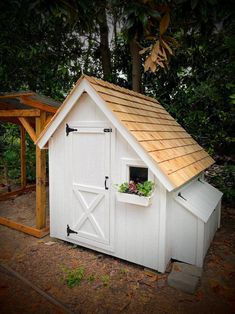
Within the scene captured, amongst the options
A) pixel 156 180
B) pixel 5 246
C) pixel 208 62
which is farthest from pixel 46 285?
pixel 208 62

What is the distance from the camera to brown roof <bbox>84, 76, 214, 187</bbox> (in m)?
4.08

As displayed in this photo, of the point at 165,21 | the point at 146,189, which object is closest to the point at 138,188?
the point at 146,189

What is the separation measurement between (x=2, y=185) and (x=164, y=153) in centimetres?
830

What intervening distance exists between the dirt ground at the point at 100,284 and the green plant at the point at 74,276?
0.07 metres

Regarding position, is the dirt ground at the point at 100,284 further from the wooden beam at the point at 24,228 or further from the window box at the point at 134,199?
the window box at the point at 134,199

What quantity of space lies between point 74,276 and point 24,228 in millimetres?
2373

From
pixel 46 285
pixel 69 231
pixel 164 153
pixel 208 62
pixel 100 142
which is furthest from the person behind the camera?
pixel 208 62

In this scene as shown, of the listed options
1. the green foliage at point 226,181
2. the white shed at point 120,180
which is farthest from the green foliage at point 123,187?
the green foliage at point 226,181

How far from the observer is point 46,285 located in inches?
161

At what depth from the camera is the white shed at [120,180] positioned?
421cm

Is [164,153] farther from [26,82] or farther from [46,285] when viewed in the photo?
[26,82]

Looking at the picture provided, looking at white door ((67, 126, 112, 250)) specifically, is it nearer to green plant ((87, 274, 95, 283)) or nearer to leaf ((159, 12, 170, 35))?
green plant ((87, 274, 95, 283))

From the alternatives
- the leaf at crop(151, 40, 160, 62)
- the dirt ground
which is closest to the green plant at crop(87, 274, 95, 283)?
the dirt ground

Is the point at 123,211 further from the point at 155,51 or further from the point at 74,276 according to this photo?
the point at 155,51
